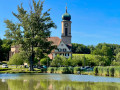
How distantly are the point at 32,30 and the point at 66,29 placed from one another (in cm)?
5526

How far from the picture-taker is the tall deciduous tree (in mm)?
49500

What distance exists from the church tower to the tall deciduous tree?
2025 inches

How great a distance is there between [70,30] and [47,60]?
113 ft

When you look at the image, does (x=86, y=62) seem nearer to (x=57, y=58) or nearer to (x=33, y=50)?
(x=57, y=58)

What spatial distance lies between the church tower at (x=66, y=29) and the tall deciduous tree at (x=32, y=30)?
5143 cm

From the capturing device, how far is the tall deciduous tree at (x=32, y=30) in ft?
162

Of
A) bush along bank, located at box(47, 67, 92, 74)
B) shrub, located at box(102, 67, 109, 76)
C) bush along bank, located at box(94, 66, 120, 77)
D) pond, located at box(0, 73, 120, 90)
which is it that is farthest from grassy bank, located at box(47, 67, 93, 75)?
pond, located at box(0, 73, 120, 90)

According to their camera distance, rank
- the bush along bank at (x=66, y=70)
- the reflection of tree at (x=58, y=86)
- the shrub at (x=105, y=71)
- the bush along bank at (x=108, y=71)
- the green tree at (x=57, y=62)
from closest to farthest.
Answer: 1. the reflection of tree at (x=58, y=86)
2. the bush along bank at (x=108, y=71)
3. the shrub at (x=105, y=71)
4. the bush along bank at (x=66, y=70)
5. the green tree at (x=57, y=62)

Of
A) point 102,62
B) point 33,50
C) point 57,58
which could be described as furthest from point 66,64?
point 33,50

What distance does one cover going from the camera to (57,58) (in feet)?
243

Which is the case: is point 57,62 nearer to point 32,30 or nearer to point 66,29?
point 32,30

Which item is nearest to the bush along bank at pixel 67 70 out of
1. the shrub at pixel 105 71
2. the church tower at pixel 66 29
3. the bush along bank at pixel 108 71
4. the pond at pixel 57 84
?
the bush along bank at pixel 108 71

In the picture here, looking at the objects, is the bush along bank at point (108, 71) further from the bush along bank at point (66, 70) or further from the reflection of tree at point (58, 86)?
the reflection of tree at point (58, 86)

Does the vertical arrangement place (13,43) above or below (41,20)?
below
